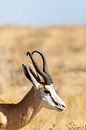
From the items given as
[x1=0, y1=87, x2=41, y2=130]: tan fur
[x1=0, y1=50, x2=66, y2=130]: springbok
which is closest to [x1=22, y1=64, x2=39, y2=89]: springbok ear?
[x1=0, y1=50, x2=66, y2=130]: springbok

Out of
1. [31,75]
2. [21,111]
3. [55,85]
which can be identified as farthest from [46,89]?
[55,85]

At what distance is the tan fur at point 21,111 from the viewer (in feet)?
31.7

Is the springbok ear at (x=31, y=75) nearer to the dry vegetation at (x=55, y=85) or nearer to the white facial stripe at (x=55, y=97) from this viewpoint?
the white facial stripe at (x=55, y=97)

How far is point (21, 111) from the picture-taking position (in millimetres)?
9719

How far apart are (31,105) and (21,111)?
Result: 178 mm

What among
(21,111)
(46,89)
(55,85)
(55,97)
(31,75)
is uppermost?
(55,85)

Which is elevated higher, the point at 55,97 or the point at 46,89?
the point at 46,89

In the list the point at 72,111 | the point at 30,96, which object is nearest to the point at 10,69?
the point at 72,111

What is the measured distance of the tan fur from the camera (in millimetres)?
9656

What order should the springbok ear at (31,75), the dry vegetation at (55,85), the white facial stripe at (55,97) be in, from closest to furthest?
1. the white facial stripe at (55,97)
2. the springbok ear at (31,75)
3. the dry vegetation at (55,85)

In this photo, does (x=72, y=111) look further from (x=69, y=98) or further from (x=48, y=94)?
(x=48, y=94)

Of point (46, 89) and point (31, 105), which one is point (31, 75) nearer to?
point (46, 89)

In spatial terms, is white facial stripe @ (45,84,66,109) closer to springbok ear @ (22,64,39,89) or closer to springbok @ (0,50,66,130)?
springbok @ (0,50,66,130)

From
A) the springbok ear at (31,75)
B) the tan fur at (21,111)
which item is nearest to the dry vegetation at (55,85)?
the tan fur at (21,111)
